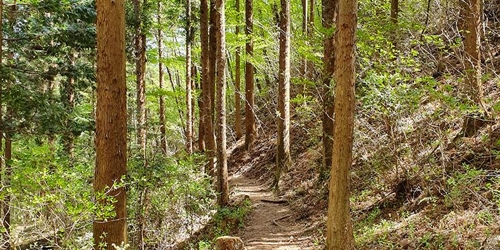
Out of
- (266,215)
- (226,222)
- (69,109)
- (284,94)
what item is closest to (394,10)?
(284,94)

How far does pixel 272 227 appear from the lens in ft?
29.9

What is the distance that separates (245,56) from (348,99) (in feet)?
36.9

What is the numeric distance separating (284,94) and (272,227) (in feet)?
15.3

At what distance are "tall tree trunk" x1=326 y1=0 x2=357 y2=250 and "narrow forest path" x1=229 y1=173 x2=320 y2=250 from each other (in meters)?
1.77

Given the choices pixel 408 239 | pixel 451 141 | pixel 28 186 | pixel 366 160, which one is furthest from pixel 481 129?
pixel 28 186

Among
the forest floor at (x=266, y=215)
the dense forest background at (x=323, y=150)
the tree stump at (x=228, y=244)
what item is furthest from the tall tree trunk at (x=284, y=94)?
the tree stump at (x=228, y=244)

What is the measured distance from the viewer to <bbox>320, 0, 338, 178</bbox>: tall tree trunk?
29.2ft

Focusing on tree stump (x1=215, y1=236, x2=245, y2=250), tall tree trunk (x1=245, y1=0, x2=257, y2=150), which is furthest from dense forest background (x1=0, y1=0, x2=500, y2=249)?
tall tree trunk (x1=245, y1=0, x2=257, y2=150)

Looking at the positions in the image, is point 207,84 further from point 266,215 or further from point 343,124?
point 343,124

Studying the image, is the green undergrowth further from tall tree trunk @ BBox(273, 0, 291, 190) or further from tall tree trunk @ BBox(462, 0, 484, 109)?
tall tree trunk @ BBox(462, 0, 484, 109)

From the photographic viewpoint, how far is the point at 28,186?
5824 millimetres

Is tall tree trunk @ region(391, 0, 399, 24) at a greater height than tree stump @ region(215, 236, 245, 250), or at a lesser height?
greater

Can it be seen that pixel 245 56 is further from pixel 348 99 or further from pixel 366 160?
pixel 348 99

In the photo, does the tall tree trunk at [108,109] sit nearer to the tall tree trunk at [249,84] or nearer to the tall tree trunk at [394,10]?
the tall tree trunk at [394,10]
